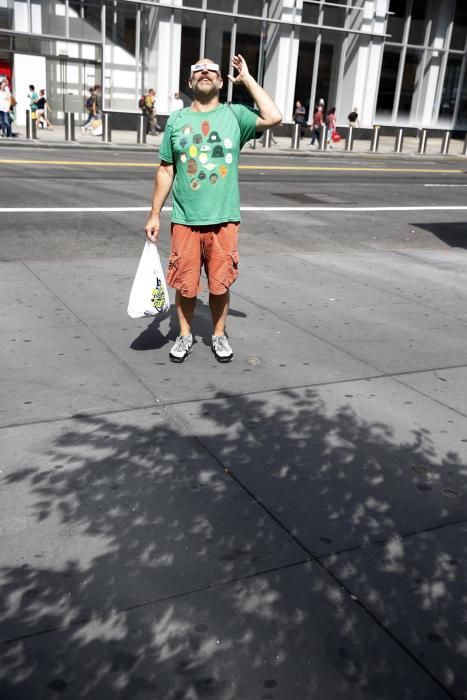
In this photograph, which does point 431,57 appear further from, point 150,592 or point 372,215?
point 150,592

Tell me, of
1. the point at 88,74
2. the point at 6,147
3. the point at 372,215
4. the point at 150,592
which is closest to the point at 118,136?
the point at 88,74

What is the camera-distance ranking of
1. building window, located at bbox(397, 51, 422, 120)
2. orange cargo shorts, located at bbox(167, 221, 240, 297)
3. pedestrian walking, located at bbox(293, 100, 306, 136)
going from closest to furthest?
orange cargo shorts, located at bbox(167, 221, 240, 297), pedestrian walking, located at bbox(293, 100, 306, 136), building window, located at bbox(397, 51, 422, 120)

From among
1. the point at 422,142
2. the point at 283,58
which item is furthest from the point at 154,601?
the point at 283,58

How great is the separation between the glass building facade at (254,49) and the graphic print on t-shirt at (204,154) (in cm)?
2773

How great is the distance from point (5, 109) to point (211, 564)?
24.6m

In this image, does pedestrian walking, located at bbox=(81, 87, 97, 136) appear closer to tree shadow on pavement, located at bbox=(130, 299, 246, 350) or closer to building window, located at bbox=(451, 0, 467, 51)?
building window, located at bbox=(451, 0, 467, 51)

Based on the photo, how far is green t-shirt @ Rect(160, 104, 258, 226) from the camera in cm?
499

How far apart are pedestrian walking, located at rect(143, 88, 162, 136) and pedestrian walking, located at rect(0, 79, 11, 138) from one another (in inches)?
225

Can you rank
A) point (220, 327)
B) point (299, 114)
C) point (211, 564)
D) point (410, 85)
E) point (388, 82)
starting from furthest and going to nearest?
point (410, 85) → point (388, 82) → point (299, 114) → point (220, 327) → point (211, 564)

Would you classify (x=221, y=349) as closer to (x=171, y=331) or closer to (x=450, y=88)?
(x=171, y=331)

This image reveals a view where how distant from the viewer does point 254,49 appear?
3316 cm

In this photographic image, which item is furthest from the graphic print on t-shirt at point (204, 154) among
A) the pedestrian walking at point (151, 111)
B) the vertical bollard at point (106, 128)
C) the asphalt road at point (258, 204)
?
the pedestrian walking at point (151, 111)

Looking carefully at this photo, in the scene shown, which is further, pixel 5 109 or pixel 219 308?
pixel 5 109

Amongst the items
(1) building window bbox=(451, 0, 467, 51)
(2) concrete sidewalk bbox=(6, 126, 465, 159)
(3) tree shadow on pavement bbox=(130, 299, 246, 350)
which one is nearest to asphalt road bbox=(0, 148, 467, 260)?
(2) concrete sidewalk bbox=(6, 126, 465, 159)
